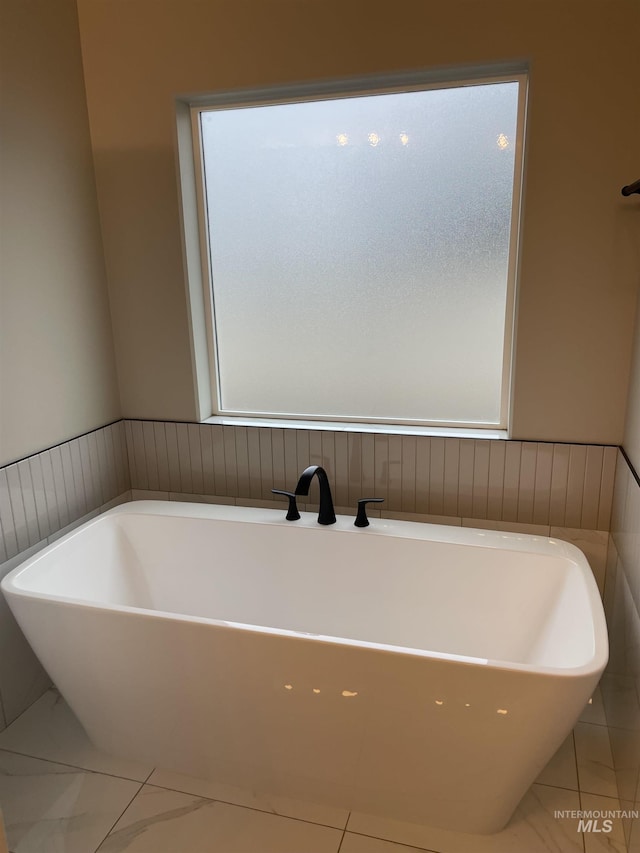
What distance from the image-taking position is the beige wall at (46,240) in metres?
1.88

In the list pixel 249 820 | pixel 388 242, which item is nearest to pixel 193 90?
pixel 388 242

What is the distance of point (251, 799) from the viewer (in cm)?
172

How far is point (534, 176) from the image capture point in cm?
184

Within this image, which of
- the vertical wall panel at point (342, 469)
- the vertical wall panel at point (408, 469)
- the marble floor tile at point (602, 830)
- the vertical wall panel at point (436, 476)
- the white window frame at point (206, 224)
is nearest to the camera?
the marble floor tile at point (602, 830)

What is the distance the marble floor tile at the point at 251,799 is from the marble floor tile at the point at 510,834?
0.21 ft

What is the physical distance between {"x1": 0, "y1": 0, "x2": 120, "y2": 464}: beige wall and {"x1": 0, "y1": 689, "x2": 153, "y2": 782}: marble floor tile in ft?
3.01

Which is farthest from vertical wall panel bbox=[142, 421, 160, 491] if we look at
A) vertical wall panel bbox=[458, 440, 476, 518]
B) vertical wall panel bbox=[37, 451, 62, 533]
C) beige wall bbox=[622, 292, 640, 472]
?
beige wall bbox=[622, 292, 640, 472]

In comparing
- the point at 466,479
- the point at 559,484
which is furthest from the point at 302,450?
the point at 559,484

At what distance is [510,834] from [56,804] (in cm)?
129

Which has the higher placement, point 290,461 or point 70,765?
point 290,461

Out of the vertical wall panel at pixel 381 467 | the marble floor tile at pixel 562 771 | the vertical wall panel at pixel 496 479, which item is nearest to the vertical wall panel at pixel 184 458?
the vertical wall panel at pixel 381 467

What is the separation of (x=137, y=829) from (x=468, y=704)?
1.01 m

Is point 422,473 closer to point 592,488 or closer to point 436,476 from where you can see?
point 436,476

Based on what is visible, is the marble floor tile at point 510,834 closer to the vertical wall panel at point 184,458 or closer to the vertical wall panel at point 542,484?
the vertical wall panel at point 542,484
